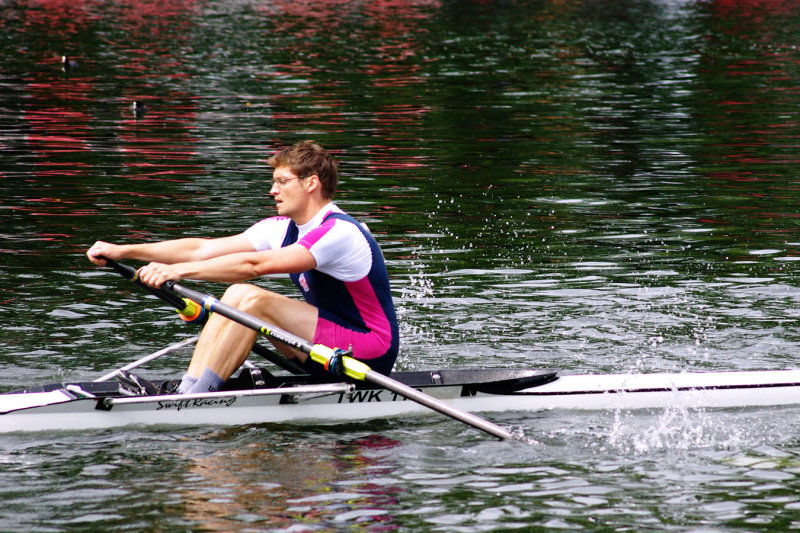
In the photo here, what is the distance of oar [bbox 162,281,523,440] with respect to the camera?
8.50m

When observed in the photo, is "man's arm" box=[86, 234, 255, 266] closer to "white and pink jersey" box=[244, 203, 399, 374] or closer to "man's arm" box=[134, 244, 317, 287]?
"white and pink jersey" box=[244, 203, 399, 374]

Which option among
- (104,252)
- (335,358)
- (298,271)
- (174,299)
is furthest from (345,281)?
(104,252)

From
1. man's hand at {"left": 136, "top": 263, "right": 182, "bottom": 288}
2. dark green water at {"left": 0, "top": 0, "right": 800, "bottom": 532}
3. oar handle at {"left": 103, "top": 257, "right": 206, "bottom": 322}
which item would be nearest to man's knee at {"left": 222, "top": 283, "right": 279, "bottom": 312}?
oar handle at {"left": 103, "top": 257, "right": 206, "bottom": 322}

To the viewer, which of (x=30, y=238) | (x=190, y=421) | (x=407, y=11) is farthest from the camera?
(x=407, y=11)

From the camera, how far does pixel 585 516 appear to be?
24.1 ft

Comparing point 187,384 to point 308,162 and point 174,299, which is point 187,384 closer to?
point 174,299

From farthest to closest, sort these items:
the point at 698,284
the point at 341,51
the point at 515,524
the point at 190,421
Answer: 1. the point at 341,51
2. the point at 698,284
3. the point at 190,421
4. the point at 515,524

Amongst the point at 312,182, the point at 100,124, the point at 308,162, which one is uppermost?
the point at 308,162

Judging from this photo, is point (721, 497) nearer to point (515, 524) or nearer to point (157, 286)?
point (515, 524)

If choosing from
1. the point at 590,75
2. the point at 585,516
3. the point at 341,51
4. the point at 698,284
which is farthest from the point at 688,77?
the point at 585,516

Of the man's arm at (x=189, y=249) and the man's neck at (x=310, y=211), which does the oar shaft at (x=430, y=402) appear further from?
the man's arm at (x=189, y=249)

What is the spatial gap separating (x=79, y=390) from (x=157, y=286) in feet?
3.49

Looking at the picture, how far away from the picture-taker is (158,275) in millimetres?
8430

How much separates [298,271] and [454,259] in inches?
239
